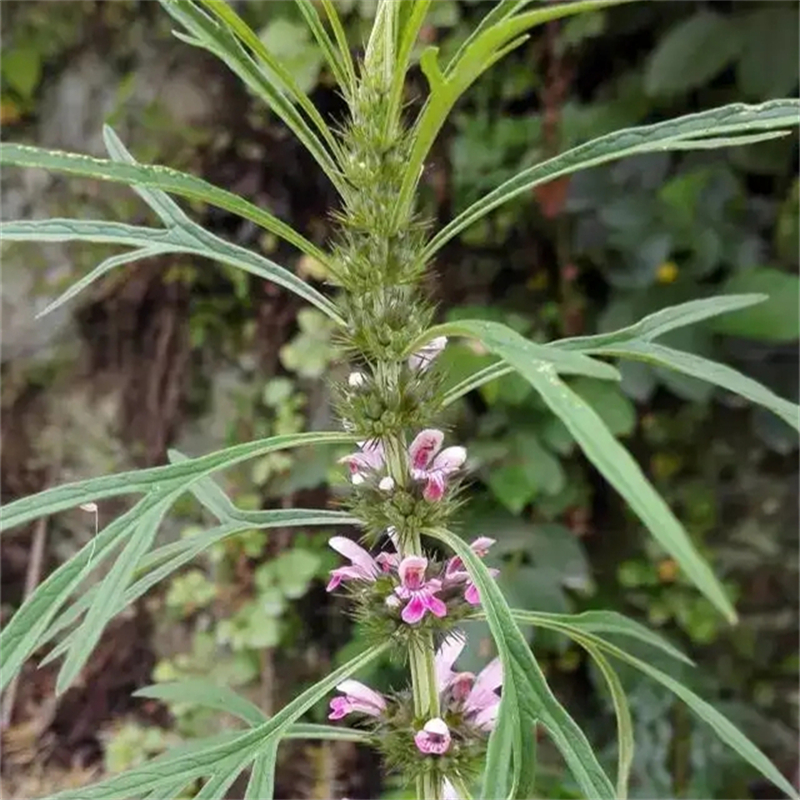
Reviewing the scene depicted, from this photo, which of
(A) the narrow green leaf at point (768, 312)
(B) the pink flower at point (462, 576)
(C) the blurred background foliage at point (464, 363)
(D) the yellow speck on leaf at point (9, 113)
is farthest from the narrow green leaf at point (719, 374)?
(D) the yellow speck on leaf at point (9, 113)

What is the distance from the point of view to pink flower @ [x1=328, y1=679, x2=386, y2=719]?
0.50m

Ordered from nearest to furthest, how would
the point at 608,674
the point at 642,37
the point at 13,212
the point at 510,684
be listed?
the point at 510,684
the point at 608,674
the point at 642,37
the point at 13,212

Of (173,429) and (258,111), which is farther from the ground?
(258,111)

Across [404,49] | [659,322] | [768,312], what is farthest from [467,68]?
[768,312]

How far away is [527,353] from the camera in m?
0.32

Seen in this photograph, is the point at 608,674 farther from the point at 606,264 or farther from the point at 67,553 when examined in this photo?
the point at 67,553

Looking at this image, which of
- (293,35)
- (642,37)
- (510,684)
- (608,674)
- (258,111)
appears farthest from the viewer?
(258,111)

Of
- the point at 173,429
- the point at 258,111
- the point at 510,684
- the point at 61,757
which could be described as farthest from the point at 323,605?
the point at 510,684

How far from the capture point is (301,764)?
4.53 ft

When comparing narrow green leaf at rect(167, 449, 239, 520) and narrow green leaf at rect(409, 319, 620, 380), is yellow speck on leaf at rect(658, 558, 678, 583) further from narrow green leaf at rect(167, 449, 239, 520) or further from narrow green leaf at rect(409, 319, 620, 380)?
narrow green leaf at rect(409, 319, 620, 380)

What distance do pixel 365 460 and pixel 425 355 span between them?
0.18ft

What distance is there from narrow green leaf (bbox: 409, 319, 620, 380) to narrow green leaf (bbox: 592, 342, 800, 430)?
0.09m

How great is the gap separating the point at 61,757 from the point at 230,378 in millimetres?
585

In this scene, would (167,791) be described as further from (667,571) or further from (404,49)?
(667,571)
